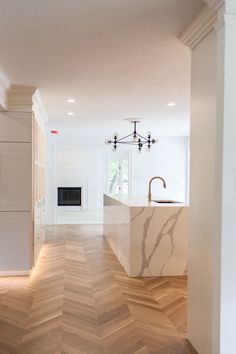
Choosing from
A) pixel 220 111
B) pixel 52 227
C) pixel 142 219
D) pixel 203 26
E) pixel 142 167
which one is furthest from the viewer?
pixel 142 167

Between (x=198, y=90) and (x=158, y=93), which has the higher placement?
(x=158, y=93)

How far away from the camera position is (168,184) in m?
9.55

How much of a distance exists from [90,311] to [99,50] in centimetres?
247

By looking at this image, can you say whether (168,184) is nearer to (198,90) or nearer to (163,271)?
(163,271)

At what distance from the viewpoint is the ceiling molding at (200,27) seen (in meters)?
2.14

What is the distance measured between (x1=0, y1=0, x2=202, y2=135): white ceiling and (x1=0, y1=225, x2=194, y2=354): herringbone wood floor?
2.45 metres

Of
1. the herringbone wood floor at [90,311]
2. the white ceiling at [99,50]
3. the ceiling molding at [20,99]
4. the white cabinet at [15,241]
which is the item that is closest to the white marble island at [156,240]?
the herringbone wood floor at [90,311]

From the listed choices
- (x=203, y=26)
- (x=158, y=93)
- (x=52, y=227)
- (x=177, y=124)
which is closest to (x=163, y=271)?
(x=158, y=93)

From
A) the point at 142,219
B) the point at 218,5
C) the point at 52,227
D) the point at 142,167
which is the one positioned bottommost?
the point at 52,227

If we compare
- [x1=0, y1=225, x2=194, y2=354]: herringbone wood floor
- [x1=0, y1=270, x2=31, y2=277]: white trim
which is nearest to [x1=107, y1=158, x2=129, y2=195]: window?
[x1=0, y1=225, x2=194, y2=354]: herringbone wood floor

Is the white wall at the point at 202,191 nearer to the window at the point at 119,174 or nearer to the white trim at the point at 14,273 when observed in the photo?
the white trim at the point at 14,273

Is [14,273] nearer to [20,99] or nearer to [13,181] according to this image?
[13,181]

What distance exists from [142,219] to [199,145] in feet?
6.92

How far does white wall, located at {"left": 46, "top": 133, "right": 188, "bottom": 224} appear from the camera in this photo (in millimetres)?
9367
